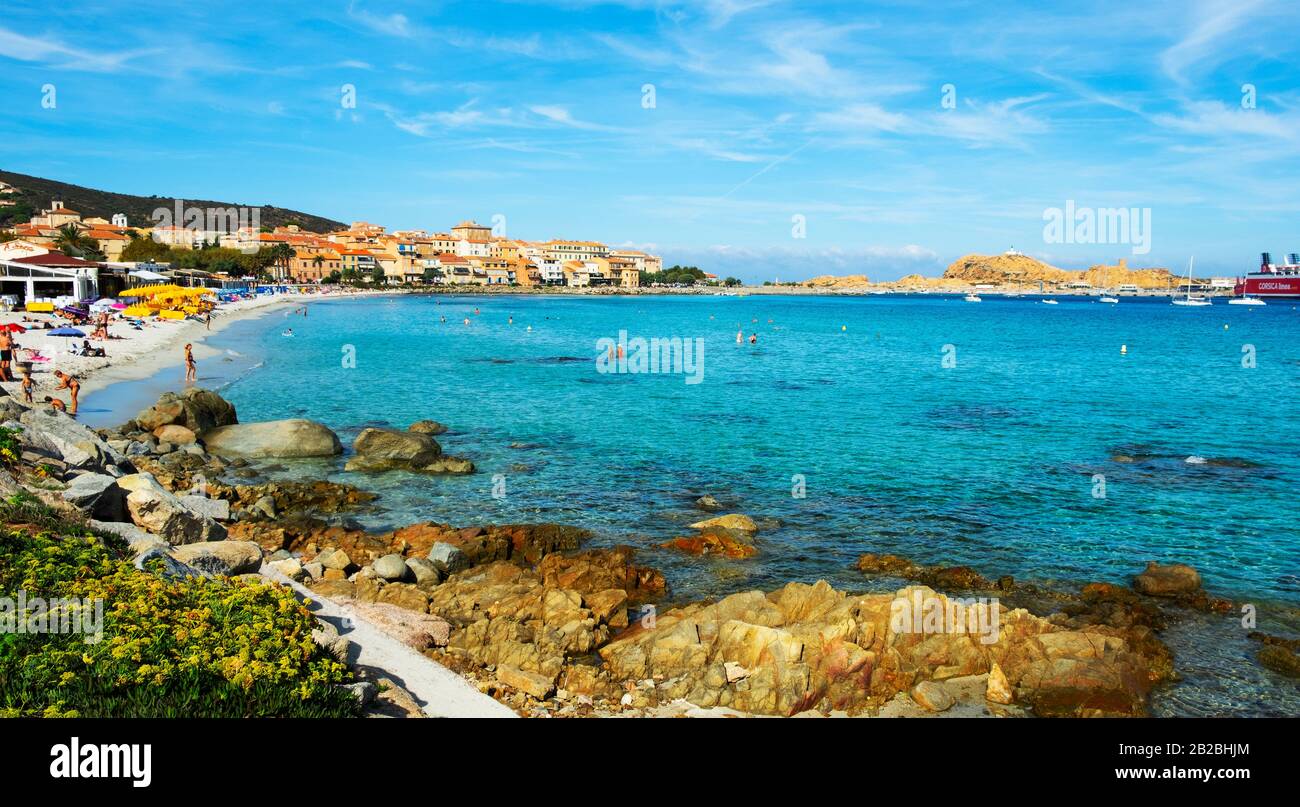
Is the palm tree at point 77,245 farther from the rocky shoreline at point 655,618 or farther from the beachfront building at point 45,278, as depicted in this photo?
the rocky shoreline at point 655,618

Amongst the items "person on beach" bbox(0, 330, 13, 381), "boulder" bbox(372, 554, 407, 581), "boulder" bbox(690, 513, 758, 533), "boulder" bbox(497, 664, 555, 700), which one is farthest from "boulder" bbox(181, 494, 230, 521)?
"person on beach" bbox(0, 330, 13, 381)

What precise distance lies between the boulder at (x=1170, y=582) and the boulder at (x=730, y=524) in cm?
795

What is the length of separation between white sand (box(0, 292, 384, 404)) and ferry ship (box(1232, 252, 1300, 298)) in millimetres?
211833

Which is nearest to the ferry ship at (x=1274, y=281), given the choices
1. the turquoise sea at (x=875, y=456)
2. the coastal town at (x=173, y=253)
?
the turquoise sea at (x=875, y=456)

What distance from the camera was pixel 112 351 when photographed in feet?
160

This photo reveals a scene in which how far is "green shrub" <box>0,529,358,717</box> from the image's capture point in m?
7.37

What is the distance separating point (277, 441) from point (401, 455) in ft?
14.9

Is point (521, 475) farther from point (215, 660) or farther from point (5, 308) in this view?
point (5, 308)

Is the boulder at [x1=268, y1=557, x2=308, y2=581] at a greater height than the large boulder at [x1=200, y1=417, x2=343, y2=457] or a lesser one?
lesser

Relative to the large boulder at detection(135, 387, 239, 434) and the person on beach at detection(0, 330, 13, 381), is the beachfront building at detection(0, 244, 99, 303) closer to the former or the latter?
the person on beach at detection(0, 330, 13, 381)

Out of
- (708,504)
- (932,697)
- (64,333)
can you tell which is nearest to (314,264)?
(64,333)

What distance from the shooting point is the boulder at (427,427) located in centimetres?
3197
